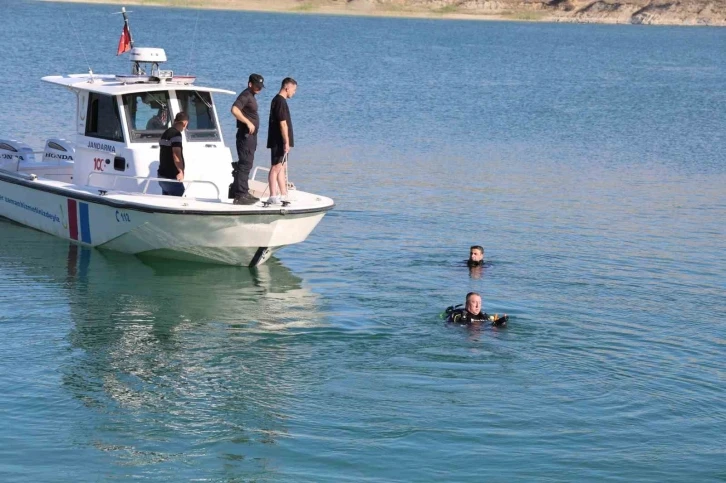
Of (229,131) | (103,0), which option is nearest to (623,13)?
(103,0)

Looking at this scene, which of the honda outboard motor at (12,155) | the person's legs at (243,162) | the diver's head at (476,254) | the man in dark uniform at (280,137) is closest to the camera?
the man in dark uniform at (280,137)

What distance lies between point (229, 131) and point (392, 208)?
10504 mm

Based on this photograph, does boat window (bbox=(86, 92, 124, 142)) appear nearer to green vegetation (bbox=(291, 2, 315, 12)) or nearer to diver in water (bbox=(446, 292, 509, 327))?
diver in water (bbox=(446, 292, 509, 327))

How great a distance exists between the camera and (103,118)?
18.8 m

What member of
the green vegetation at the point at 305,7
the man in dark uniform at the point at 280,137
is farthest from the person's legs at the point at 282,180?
the green vegetation at the point at 305,7

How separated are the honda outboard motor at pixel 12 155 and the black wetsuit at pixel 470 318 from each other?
9070 mm

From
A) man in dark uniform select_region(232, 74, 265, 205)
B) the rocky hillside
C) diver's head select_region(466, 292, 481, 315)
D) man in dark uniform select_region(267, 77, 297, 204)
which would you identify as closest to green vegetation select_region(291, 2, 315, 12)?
the rocky hillside

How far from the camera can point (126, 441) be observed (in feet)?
37.3

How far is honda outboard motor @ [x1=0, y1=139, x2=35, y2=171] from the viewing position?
66.9ft

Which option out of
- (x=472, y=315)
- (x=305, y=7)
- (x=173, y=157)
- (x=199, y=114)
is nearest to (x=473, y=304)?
(x=472, y=315)

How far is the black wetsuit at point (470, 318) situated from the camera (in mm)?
14844

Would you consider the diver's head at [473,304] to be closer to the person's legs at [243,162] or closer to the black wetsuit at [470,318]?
the black wetsuit at [470,318]

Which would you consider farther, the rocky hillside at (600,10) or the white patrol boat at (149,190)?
the rocky hillside at (600,10)

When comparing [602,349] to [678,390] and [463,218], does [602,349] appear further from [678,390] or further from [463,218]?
[463,218]
